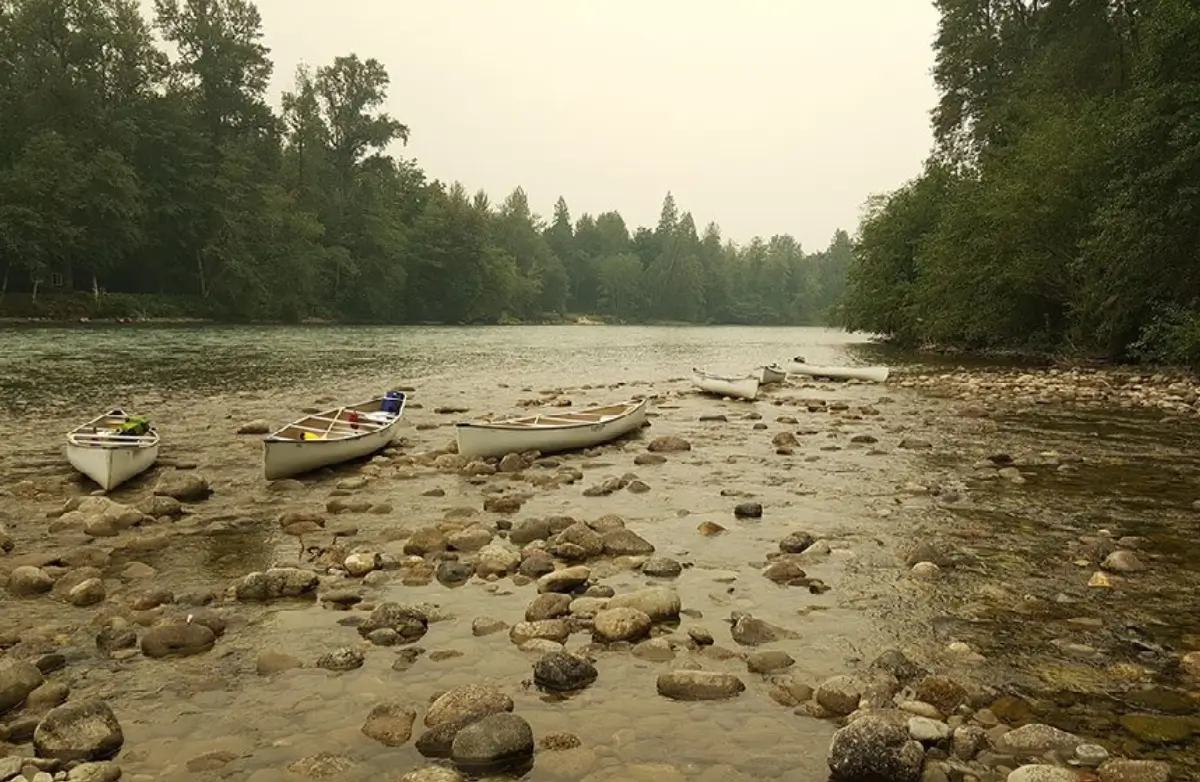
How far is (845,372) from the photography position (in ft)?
104

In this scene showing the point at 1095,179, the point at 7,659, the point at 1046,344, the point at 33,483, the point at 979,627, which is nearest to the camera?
the point at 7,659

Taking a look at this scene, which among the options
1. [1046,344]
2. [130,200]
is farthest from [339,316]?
[1046,344]

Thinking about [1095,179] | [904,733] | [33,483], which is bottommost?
[33,483]

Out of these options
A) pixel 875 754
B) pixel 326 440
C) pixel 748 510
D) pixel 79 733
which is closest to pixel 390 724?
pixel 79 733

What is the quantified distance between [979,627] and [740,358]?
44690 mm

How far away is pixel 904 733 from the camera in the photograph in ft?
13.5

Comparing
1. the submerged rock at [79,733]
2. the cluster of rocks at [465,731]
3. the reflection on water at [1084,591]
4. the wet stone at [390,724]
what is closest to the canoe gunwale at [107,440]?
the submerged rock at [79,733]

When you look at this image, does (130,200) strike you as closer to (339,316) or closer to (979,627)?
(339,316)

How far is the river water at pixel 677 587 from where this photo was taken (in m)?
4.47

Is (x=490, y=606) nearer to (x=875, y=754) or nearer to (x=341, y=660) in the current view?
(x=341, y=660)

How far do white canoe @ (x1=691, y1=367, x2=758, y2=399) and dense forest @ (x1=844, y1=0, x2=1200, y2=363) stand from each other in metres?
13.5

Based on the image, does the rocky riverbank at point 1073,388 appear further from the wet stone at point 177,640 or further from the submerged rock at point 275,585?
the wet stone at point 177,640

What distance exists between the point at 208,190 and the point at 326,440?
75.5m

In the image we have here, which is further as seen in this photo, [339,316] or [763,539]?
[339,316]
